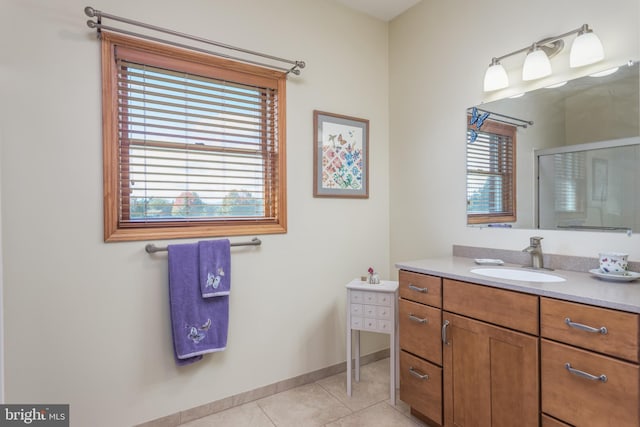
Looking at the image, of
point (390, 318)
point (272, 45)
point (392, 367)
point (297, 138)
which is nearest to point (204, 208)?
point (297, 138)

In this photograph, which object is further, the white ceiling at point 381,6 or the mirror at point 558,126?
the white ceiling at point 381,6

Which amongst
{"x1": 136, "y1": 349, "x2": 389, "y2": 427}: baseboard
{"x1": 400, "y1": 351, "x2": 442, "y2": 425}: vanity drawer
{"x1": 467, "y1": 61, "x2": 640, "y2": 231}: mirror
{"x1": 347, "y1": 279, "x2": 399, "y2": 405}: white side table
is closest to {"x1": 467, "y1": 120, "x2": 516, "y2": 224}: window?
{"x1": 467, "y1": 61, "x2": 640, "y2": 231}: mirror

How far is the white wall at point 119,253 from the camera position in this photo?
1569mm

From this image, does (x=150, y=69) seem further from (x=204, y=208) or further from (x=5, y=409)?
(x=5, y=409)

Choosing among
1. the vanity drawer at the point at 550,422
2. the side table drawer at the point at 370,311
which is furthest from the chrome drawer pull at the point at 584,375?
the side table drawer at the point at 370,311

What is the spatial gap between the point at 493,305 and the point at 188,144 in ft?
5.98

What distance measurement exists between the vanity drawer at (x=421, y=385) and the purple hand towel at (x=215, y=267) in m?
1.13

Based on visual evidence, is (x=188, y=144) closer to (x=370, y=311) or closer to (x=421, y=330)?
(x=370, y=311)

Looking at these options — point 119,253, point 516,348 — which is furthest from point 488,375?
point 119,253

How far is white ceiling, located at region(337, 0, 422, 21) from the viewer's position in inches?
98.9

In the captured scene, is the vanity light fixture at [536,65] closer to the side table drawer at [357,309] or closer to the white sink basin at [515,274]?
the white sink basin at [515,274]

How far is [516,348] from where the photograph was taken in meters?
1.41

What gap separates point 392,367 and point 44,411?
1.86m

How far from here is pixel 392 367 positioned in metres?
2.13
